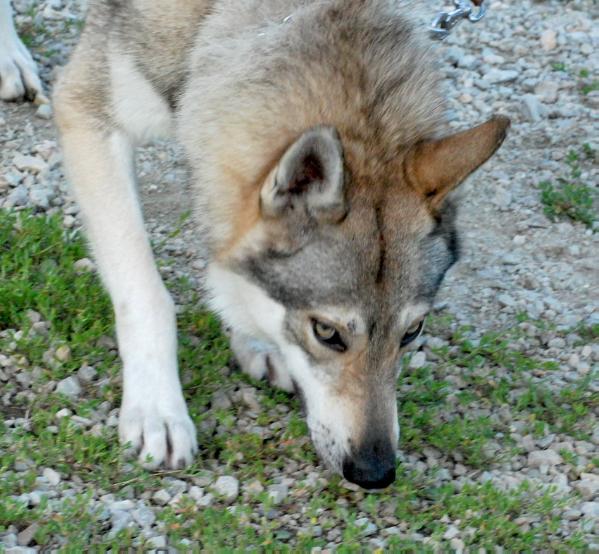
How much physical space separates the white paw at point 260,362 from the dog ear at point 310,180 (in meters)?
0.88

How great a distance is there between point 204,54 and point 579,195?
8.72 feet

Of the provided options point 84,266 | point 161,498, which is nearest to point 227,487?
point 161,498

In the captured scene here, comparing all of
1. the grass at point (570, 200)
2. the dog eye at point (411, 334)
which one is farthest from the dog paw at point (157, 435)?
the grass at point (570, 200)

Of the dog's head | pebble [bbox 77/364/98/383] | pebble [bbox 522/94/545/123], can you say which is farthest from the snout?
pebble [bbox 522/94/545/123]

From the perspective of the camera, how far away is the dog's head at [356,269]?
3557mm

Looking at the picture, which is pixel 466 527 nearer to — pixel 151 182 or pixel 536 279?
pixel 536 279

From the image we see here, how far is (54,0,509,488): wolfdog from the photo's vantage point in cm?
358

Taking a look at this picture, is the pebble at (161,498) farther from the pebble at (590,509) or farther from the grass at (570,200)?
the grass at (570,200)

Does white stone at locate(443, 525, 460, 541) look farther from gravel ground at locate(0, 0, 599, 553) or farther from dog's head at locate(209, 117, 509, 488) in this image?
dog's head at locate(209, 117, 509, 488)

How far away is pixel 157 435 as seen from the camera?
3.97 meters

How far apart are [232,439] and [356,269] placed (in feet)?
3.14

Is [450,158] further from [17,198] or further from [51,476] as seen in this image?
[17,198]

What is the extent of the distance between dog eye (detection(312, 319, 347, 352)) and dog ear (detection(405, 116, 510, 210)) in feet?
1.78

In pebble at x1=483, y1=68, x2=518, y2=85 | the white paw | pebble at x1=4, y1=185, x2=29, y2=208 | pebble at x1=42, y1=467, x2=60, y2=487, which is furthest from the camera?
pebble at x1=483, y1=68, x2=518, y2=85
